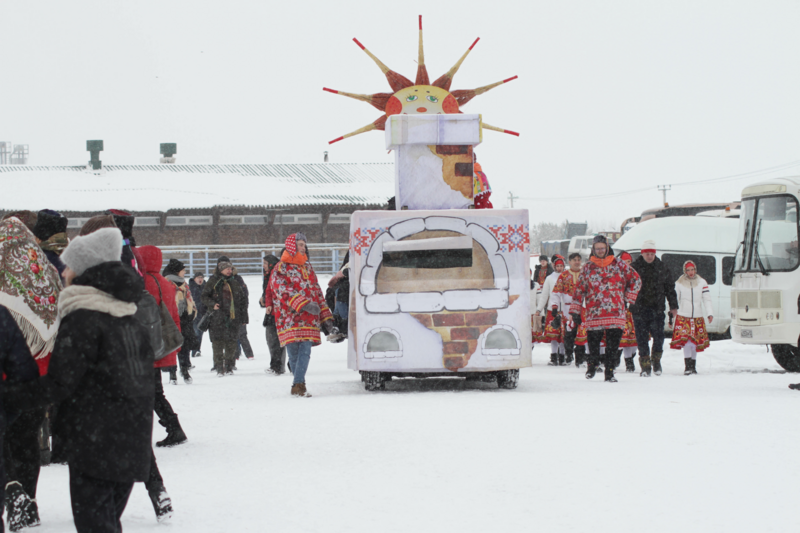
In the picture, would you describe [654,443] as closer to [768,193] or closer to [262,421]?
[262,421]

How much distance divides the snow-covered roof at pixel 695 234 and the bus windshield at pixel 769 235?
5766 mm

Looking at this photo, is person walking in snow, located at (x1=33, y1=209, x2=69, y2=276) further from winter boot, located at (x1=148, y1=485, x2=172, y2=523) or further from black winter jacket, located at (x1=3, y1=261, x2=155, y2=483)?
black winter jacket, located at (x1=3, y1=261, x2=155, y2=483)

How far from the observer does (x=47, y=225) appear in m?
5.68

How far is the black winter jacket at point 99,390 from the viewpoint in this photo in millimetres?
3455

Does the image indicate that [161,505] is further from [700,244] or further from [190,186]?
[190,186]

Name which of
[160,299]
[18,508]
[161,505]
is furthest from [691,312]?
[18,508]

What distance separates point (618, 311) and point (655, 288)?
55.1 inches

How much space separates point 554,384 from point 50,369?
798cm

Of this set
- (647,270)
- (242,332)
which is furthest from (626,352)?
(242,332)

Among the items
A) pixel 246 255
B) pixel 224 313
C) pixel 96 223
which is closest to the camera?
pixel 96 223

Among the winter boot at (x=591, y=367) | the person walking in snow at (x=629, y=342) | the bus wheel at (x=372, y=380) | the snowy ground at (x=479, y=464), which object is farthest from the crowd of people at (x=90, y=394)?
the person walking in snow at (x=629, y=342)

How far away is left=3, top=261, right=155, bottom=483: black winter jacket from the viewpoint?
346cm

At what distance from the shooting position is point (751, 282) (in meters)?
12.1

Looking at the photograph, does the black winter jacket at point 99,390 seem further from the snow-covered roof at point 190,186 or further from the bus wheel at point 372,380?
the snow-covered roof at point 190,186
